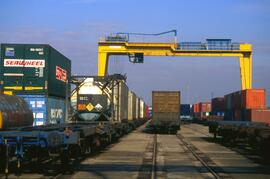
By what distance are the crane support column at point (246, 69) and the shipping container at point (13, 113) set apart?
30.0 meters

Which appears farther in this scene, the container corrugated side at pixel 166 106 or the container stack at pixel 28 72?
the container corrugated side at pixel 166 106

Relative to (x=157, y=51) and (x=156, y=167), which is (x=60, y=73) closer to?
(x=156, y=167)

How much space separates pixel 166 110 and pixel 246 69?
11.6 metres

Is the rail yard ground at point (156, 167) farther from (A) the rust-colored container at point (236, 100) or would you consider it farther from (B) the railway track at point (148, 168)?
(A) the rust-colored container at point (236, 100)

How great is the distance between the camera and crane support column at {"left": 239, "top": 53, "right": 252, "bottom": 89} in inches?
1715

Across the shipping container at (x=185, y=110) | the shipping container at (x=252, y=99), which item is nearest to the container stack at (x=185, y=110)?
the shipping container at (x=185, y=110)

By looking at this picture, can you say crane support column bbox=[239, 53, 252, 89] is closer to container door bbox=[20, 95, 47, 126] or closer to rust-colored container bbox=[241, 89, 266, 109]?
rust-colored container bbox=[241, 89, 266, 109]

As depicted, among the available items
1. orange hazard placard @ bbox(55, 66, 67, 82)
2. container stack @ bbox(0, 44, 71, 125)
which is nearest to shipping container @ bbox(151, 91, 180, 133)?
orange hazard placard @ bbox(55, 66, 67, 82)

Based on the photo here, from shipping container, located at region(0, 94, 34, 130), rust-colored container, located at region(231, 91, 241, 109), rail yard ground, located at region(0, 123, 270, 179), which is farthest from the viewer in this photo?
rust-colored container, located at region(231, 91, 241, 109)

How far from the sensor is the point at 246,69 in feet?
144

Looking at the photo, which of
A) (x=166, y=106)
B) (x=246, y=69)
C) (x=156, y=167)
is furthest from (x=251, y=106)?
(x=156, y=167)

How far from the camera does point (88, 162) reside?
50.8 ft

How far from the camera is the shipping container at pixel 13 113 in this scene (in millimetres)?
14163

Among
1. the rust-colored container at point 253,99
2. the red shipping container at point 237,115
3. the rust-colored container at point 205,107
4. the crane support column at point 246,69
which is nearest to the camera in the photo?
the rust-colored container at point 253,99
